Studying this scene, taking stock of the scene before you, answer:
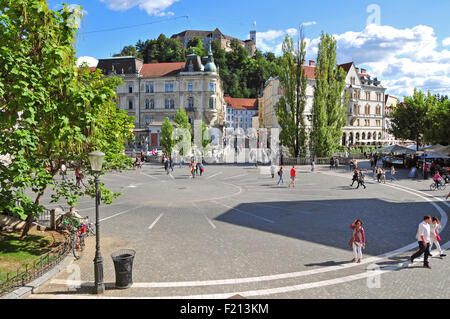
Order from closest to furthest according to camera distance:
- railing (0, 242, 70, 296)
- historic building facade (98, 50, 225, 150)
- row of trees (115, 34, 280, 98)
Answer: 1. railing (0, 242, 70, 296)
2. historic building facade (98, 50, 225, 150)
3. row of trees (115, 34, 280, 98)

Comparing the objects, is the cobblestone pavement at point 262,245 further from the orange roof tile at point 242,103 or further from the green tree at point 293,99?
the orange roof tile at point 242,103

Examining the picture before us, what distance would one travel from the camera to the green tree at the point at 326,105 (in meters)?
43.0

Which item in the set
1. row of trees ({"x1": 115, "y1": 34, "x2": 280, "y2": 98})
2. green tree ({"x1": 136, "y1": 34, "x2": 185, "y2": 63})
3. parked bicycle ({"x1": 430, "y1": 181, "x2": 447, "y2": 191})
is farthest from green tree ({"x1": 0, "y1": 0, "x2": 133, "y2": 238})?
row of trees ({"x1": 115, "y1": 34, "x2": 280, "y2": 98})

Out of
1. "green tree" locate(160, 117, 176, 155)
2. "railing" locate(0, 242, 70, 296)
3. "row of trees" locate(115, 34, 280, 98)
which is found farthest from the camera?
"row of trees" locate(115, 34, 280, 98)

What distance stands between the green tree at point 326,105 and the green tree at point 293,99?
1687 millimetres

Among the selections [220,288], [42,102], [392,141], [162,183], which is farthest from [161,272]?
[392,141]

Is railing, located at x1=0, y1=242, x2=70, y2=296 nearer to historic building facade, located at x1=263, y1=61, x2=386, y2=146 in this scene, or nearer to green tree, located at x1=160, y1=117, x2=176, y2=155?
green tree, located at x1=160, y1=117, x2=176, y2=155

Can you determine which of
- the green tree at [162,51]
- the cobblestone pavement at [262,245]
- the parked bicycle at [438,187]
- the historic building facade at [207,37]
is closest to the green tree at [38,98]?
the cobblestone pavement at [262,245]

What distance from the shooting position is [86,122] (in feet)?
32.1

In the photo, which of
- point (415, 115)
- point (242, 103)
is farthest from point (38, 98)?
point (242, 103)

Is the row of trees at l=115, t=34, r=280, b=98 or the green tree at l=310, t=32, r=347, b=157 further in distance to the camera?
the row of trees at l=115, t=34, r=280, b=98

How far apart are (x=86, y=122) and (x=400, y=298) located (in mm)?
10261

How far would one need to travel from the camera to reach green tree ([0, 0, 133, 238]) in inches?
351
